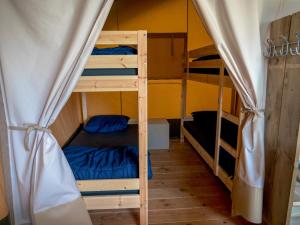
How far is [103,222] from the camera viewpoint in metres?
1.92

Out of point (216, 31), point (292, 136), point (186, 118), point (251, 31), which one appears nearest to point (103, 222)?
point (292, 136)

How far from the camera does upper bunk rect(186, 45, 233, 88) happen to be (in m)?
2.21

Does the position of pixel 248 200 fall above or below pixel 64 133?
below

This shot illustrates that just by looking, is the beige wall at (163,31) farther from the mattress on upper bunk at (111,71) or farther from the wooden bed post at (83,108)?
the mattress on upper bunk at (111,71)

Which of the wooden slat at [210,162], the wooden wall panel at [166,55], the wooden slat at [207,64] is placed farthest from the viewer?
the wooden wall panel at [166,55]

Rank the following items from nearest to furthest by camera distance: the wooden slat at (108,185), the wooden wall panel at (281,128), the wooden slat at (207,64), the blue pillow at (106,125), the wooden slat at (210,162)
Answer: the wooden wall panel at (281,128)
the wooden slat at (108,185)
the wooden slat at (210,162)
the wooden slat at (207,64)
the blue pillow at (106,125)

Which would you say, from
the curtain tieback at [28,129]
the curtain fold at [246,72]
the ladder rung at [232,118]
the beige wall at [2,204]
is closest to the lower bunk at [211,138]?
the ladder rung at [232,118]

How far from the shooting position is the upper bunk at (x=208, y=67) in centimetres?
221

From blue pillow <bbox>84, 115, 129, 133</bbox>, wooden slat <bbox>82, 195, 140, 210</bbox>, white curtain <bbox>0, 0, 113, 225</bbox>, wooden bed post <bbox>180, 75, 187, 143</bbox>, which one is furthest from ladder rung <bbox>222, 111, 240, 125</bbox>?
wooden bed post <bbox>180, 75, 187, 143</bbox>

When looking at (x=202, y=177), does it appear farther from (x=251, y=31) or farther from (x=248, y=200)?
(x=251, y=31)

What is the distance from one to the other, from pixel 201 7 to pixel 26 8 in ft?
3.65

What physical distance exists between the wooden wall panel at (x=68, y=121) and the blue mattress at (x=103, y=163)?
306 millimetres

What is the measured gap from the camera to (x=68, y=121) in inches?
111

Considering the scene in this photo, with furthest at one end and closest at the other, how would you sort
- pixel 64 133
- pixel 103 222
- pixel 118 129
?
pixel 118 129
pixel 64 133
pixel 103 222
